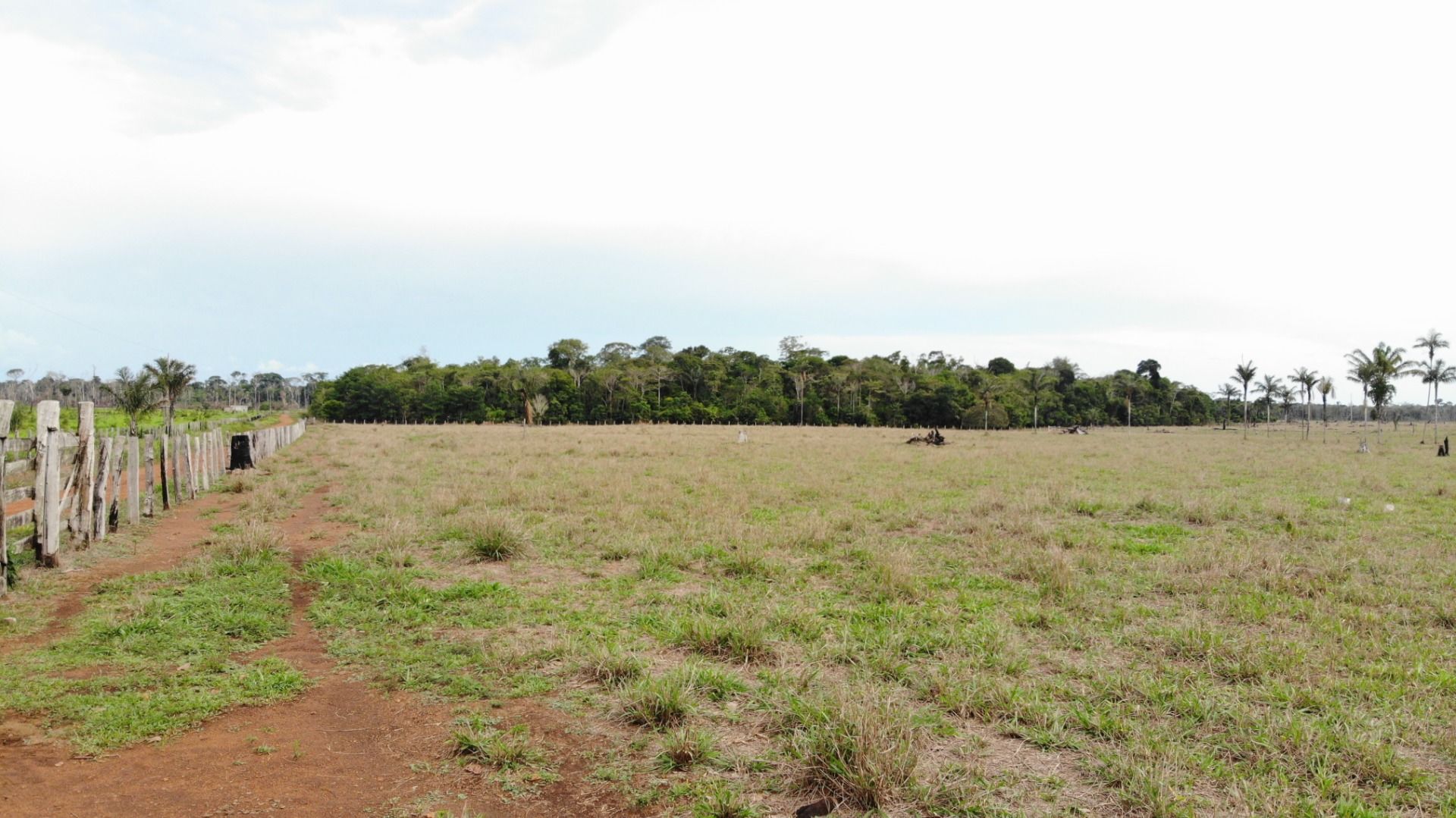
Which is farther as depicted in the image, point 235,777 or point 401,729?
point 401,729

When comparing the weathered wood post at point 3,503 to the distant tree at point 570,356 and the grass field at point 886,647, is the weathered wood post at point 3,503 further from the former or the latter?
the distant tree at point 570,356

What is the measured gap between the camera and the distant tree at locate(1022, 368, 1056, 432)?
93137mm

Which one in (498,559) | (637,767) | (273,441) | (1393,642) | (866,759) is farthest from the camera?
(273,441)

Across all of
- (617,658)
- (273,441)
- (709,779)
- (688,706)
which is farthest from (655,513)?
(273,441)

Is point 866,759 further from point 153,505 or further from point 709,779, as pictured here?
point 153,505

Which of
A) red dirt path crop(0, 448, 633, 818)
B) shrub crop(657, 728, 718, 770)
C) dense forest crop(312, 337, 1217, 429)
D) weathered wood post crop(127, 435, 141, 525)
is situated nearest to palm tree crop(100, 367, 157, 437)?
weathered wood post crop(127, 435, 141, 525)

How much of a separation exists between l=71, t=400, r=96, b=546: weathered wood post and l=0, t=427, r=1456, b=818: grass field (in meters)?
2.16

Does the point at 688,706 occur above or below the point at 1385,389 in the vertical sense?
below

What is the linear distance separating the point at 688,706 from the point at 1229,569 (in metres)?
7.82

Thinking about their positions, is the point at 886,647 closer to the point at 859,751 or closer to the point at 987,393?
the point at 859,751

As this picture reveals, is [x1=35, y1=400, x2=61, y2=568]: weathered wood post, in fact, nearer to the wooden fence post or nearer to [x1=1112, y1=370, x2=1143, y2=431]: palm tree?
the wooden fence post

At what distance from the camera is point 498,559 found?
9.98 metres

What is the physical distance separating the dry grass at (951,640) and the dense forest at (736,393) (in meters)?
63.4

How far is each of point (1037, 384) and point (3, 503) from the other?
10099 centimetres
